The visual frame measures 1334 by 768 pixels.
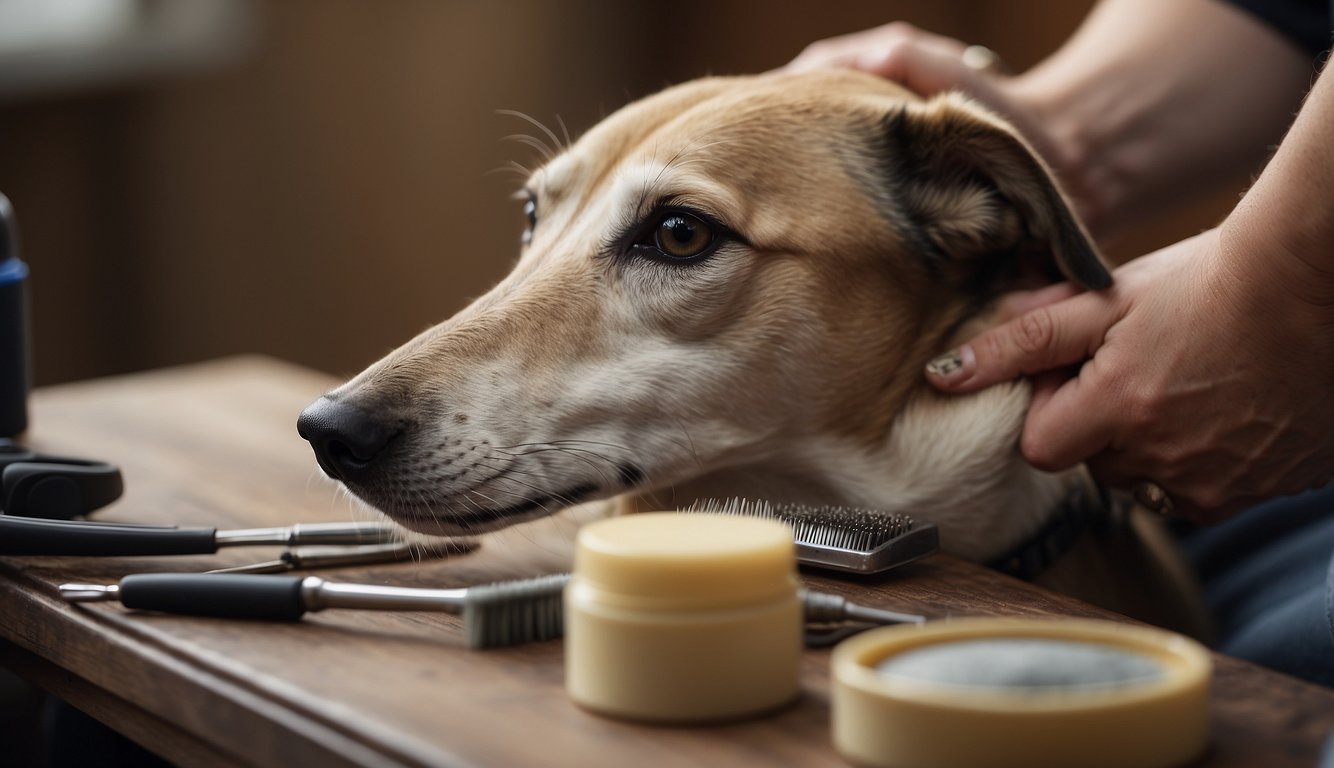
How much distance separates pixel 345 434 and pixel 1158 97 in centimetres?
141

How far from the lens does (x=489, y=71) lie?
4.80 m

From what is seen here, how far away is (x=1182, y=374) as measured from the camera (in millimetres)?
1296

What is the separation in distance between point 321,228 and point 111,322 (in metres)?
0.77

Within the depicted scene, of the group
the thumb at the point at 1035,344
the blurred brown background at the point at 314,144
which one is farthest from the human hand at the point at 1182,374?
the blurred brown background at the point at 314,144

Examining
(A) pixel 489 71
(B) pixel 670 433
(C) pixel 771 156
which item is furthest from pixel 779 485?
(A) pixel 489 71

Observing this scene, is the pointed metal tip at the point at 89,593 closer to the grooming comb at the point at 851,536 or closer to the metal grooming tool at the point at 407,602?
the metal grooming tool at the point at 407,602

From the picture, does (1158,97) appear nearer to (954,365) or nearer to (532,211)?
(954,365)

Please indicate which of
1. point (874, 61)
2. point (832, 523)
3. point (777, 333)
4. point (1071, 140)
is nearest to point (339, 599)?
point (832, 523)

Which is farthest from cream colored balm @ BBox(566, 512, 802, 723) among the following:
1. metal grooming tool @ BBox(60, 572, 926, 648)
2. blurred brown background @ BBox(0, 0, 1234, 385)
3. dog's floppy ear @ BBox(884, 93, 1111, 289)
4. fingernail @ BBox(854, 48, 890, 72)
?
blurred brown background @ BBox(0, 0, 1234, 385)

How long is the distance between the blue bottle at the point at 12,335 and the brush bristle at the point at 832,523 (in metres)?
0.96

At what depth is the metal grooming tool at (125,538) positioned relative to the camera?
3.95 feet

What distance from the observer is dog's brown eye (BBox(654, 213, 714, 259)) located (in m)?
1.38

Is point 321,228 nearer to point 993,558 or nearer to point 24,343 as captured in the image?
point 24,343

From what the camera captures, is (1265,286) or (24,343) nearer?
(1265,286)
